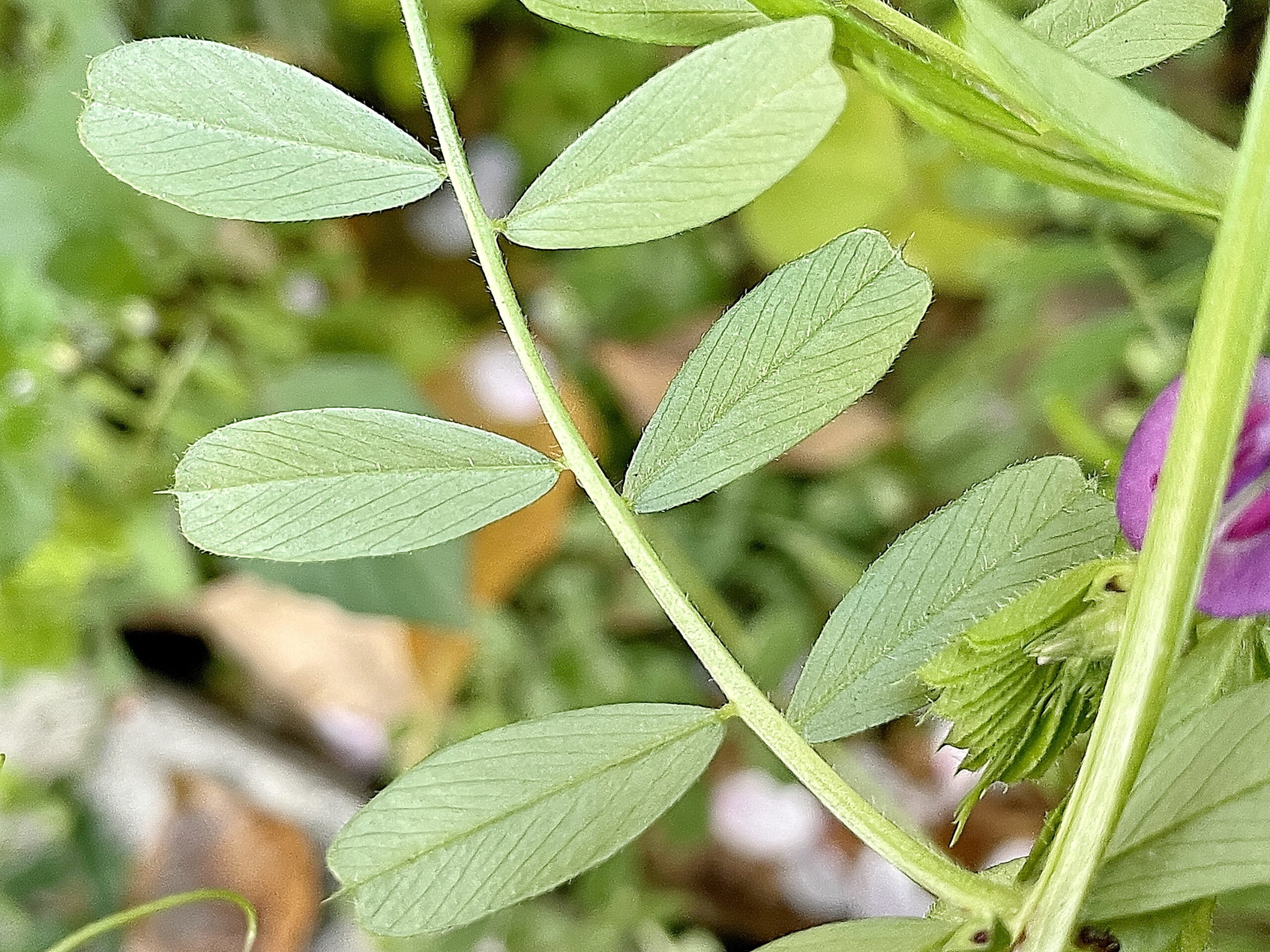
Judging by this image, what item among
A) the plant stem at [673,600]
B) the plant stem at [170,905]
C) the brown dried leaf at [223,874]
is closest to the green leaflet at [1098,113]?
the plant stem at [673,600]

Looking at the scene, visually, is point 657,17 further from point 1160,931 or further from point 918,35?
point 1160,931

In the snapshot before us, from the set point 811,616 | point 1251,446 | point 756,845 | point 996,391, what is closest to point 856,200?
point 996,391

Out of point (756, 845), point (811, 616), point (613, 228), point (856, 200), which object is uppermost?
point (613, 228)

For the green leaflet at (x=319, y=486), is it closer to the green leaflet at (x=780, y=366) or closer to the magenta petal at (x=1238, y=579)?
the green leaflet at (x=780, y=366)

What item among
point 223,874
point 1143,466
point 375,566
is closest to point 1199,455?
point 1143,466

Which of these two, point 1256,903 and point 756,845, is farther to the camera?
point 756,845

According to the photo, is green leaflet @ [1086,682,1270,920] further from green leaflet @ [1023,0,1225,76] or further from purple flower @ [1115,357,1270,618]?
green leaflet @ [1023,0,1225,76]

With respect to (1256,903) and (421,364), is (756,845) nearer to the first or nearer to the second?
(421,364)
